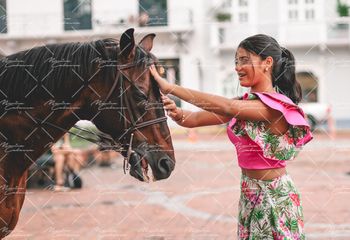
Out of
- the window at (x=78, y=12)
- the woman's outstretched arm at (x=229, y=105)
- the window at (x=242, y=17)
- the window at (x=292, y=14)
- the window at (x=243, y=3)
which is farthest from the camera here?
the window at (x=242, y=17)

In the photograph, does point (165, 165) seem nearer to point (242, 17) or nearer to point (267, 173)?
point (267, 173)

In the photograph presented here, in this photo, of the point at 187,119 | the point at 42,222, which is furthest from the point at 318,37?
the point at 187,119

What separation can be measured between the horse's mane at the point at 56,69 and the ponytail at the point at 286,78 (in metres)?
0.69

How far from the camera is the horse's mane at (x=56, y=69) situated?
2568 millimetres

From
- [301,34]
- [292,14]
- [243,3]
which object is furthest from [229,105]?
[301,34]

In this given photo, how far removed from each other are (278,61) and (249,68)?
5.4 inches

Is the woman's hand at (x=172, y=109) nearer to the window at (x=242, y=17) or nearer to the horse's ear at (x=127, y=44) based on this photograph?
the horse's ear at (x=127, y=44)

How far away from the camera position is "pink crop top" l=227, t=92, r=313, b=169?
92.3 inches

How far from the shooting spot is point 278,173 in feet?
7.88

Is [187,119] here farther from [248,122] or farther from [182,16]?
[182,16]

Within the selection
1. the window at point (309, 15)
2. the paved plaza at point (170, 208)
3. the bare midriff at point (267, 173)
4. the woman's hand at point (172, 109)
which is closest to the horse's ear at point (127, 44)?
the woman's hand at point (172, 109)

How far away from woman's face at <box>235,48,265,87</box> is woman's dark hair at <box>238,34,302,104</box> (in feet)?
0.07

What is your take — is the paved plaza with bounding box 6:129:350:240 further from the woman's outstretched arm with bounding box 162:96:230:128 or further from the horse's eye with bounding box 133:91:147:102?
the horse's eye with bounding box 133:91:147:102

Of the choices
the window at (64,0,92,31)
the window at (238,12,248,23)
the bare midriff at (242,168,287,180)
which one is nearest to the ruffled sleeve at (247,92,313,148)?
Answer: the bare midriff at (242,168,287,180)
